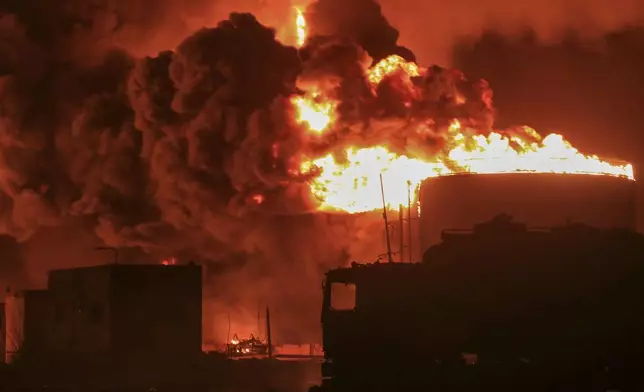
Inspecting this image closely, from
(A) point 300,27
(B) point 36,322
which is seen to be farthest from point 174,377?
(A) point 300,27

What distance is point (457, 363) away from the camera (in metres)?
35.8

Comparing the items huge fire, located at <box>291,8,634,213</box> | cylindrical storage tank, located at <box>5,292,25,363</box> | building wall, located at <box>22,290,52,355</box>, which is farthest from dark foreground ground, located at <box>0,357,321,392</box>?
huge fire, located at <box>291,8,634,213</box>

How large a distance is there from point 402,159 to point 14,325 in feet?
72.6

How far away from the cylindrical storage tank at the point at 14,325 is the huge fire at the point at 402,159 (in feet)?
54.1

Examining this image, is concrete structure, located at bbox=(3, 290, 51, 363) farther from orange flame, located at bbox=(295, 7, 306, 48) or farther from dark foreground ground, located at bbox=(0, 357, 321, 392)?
orange flame, located at bbox=(295, 7, 306, 48)

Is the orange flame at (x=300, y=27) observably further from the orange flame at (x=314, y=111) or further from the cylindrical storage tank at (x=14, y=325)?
A: the cylindrical storage tank at (x=14, y=325)

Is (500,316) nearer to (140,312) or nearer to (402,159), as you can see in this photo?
(140,312)

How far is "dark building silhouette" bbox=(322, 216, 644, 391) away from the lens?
1382 inches

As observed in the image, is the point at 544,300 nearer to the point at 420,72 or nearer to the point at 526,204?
the point at 526,204

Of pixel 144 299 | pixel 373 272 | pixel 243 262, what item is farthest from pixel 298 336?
pixel 373 272

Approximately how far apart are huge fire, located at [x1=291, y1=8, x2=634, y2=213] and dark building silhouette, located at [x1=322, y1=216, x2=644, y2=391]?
66.5 ft

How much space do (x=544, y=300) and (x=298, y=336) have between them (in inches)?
1214

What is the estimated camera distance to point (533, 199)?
183ft

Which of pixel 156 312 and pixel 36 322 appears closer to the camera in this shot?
pixel 156 312
